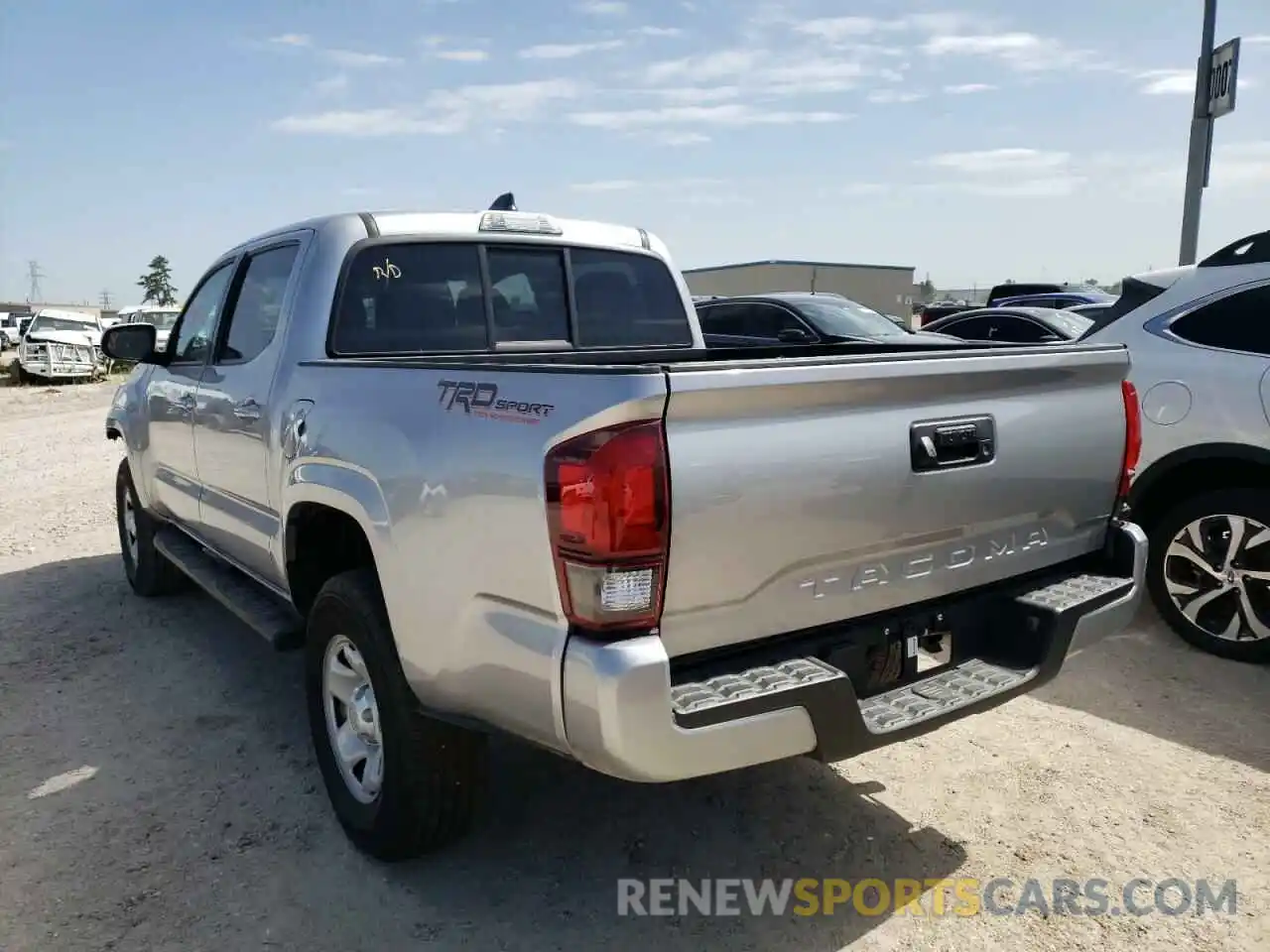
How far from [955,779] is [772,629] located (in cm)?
162

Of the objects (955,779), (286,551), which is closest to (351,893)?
(286,551)

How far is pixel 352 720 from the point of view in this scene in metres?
3.25

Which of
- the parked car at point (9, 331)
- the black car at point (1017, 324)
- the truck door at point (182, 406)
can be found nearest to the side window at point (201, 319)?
the truck door at point (182, 406)

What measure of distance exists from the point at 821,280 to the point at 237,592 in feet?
200

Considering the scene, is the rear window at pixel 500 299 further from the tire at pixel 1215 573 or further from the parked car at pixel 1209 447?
the tire at pixel 1215 573

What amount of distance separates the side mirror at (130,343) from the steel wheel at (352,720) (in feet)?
9.23

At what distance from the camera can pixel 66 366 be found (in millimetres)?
24672

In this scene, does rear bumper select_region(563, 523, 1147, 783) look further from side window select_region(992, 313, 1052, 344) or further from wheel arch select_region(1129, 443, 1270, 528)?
side window select_region(992, 313, 1052, 344)

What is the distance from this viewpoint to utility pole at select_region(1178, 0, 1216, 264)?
32.5 feet

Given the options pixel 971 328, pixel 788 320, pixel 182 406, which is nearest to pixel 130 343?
pixel 182 406

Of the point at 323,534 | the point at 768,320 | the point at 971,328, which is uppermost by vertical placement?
the point at 768,320

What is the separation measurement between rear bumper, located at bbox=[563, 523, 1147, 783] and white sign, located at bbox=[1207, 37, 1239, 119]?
359 inches

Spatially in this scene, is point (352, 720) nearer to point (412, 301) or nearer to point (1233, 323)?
point (412, 301)

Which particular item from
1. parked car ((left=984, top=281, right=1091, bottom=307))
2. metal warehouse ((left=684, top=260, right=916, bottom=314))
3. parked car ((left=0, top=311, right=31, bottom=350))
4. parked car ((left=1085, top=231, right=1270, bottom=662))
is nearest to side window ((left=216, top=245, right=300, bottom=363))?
parked car ((left=1085, top=231, right=1270, bottom=662))
